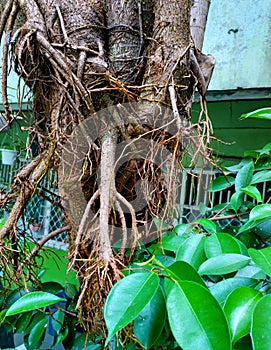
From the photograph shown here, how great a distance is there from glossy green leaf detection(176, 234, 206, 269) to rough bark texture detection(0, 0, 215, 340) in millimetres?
87

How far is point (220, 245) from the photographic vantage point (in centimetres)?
73

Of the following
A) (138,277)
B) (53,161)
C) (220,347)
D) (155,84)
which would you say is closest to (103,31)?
(155,84)

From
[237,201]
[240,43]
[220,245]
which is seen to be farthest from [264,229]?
[240,43]

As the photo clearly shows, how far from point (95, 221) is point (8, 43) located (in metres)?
0.47

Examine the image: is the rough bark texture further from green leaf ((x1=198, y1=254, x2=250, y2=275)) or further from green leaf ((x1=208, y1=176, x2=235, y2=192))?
green leaf ((x1=208, y1=176, x2=235, y2=192))

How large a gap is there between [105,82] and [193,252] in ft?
1.44

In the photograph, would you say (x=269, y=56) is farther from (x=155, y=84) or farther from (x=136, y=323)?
(x=136, y=323)

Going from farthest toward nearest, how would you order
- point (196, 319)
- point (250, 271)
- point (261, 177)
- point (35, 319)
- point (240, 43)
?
point (240, 43), point (35, 319), point (261, 177), point (250, 271), point (196, 319)

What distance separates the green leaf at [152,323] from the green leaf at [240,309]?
0.10m

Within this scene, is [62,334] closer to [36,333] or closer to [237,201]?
[36,333]

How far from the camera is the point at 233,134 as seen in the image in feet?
7.20

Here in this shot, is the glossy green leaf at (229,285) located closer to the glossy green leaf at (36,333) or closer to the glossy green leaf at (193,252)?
the glossy green leaf at (193,252)

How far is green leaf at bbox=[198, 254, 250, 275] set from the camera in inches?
24.3

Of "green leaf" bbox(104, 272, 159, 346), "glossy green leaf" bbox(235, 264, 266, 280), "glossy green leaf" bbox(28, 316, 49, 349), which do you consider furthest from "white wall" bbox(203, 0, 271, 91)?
"green leaf" bbox(104, 272, 159, 346)
